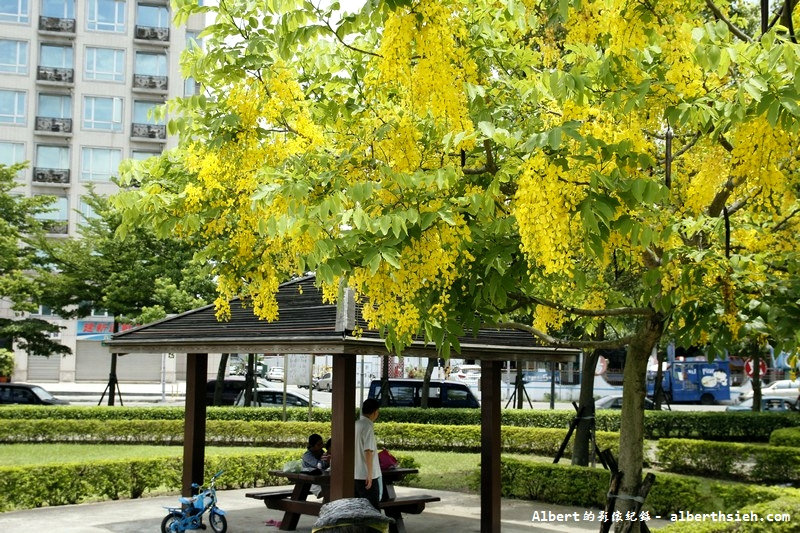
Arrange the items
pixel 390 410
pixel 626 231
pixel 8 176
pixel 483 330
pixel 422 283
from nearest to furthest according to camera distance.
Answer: pixel 626 231
pixel 422 283
pixel 483 330
pixel 390 410
pixel 8 176

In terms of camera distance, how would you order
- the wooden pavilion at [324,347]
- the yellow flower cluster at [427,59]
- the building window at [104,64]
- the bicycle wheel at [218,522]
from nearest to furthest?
the yellow flower cluster at [427,59]
the wooden pavilion at [324,347]
the bicycle wheel at [218,522]
the building window at [104,64]

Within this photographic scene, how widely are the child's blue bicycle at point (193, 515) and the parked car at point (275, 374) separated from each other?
151ft

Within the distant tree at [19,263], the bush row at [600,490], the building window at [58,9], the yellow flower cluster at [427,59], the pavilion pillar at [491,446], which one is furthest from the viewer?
the building window at [58,9]

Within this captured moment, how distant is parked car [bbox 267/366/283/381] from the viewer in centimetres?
5678

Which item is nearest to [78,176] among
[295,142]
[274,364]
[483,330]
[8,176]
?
[8,176]

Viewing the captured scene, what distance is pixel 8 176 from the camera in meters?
28.5

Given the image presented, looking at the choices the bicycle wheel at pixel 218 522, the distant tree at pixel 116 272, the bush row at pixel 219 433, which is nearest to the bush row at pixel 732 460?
the bush row at pixel 219 433

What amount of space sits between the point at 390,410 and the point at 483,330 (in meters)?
15.4

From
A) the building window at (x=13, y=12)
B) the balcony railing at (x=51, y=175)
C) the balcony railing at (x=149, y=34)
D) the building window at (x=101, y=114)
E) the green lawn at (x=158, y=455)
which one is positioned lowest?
the green lawn at (x=158, y=455)

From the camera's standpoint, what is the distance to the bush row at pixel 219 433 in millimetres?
21906

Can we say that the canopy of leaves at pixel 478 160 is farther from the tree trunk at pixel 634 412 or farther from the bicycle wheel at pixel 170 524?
the bicycle wheel at pixel 170 524

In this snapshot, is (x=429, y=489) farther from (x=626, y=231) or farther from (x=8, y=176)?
(x=8, y=176)

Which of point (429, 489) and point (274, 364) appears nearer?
point (429, 489)

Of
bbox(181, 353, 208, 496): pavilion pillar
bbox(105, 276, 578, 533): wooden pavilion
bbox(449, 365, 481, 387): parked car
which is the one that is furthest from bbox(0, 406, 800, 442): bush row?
bbox(449, 365, 481, 387): parked car
